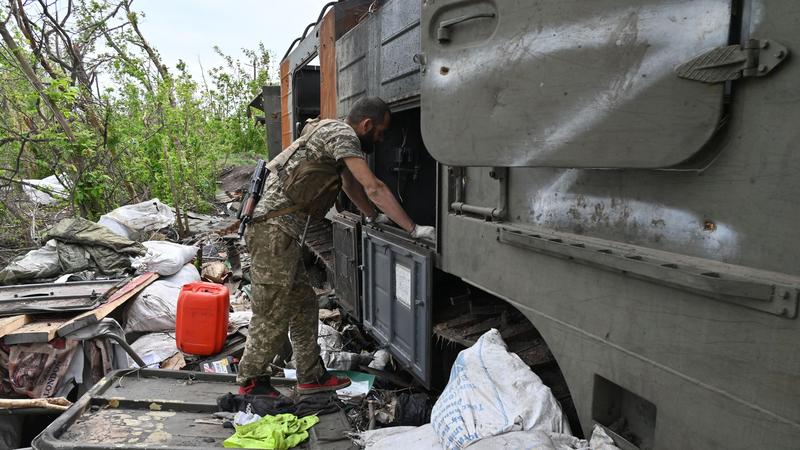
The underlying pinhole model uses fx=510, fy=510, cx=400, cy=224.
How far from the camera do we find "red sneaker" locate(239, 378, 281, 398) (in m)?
3.38

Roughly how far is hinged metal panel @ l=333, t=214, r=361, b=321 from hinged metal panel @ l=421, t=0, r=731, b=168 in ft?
6.94

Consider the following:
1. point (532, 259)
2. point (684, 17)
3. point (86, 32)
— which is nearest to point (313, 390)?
point (532, 259)

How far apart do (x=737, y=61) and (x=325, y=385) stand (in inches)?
119

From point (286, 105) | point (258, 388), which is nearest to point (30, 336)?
point (258, 388)

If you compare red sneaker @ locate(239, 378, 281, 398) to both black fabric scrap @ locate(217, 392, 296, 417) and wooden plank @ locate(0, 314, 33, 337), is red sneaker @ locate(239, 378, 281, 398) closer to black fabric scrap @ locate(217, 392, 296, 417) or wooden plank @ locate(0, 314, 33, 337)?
black fabric scrap @ locate(217, 392, 296, 417)

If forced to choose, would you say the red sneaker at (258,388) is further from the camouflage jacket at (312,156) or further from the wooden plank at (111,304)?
the wooden plank at (111,304)

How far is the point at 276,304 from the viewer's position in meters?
3.32

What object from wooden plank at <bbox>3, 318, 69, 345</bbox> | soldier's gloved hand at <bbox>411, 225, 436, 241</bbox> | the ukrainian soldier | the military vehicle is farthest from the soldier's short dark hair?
wooden plank at <bbox>3, 318, 69, 345</bbox>

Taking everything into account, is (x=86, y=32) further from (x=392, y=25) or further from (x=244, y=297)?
(x=392, y=25)

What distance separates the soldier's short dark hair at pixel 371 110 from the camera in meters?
3.17

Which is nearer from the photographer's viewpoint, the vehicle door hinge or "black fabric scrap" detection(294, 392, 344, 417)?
the vehicle door hinge

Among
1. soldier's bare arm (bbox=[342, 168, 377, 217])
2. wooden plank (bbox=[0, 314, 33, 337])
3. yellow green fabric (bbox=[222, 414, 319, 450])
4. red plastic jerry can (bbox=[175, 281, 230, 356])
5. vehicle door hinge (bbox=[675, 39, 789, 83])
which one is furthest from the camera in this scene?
red plastic jerry can (bbox=[175, 281, 230, 356])

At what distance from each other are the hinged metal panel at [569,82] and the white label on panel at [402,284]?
118 centimetres

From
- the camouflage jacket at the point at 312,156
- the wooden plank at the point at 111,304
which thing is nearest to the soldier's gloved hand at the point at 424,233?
the camouflage jacket at the point at 312,156
